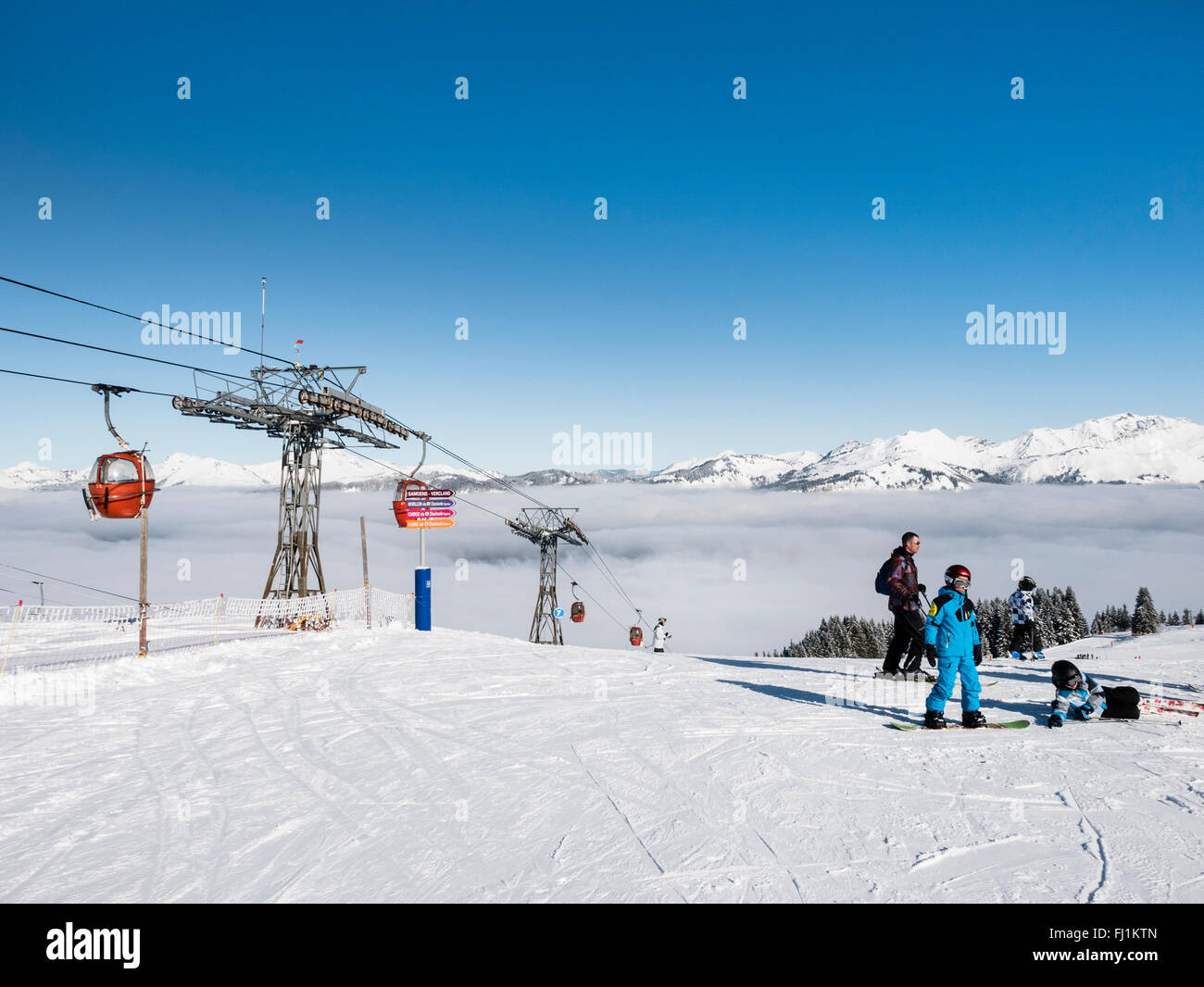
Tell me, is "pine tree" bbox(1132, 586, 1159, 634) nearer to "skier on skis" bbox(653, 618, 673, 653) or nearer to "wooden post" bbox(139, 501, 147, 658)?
"skier on skis" bbox(653, 618, 673, 653)

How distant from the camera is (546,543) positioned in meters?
44.7

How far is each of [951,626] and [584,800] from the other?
5063 mm

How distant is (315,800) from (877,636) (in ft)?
357

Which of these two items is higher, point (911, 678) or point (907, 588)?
point (907, 588)

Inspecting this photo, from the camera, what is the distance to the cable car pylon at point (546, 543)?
43.5 metres

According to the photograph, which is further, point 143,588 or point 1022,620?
point 1022,620

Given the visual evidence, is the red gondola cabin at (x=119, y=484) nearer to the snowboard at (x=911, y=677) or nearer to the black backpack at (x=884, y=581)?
the black backpack at (x=884, y=581)

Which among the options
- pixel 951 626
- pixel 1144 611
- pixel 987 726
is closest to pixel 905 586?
pixel 951 626

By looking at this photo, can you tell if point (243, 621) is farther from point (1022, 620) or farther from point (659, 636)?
point (1022, 620)

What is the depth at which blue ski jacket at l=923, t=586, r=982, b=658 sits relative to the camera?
758 cm

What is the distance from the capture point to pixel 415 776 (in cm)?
615

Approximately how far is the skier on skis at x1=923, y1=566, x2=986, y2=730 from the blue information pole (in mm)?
15748

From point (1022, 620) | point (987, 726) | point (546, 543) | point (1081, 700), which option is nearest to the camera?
point (987, 726)
